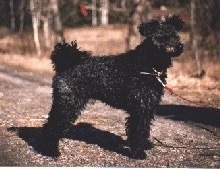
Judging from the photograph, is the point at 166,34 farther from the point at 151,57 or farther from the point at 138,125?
the point at 138,125

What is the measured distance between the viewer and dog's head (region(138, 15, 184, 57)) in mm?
6688

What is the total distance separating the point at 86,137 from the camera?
882 cm

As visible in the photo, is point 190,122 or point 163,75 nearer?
point 163,75

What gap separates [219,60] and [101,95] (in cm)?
1406

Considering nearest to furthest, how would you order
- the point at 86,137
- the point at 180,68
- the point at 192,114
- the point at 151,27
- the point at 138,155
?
1. the point at 151,27
2. the point at 138,155
3. the point at 86,137
4. the point at 192,114
5. the point at 180,68

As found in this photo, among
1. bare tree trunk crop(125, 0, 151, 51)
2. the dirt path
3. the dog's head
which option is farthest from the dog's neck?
bare tree trunk crop(125, 0, 151, 51)

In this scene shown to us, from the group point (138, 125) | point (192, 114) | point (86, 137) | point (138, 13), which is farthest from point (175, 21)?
point (138, 13)

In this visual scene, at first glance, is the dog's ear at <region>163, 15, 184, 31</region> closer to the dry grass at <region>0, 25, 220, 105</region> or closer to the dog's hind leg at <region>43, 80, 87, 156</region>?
the dry grass at <region>0, 25, 220, 105</region>

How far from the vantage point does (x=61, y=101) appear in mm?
7129

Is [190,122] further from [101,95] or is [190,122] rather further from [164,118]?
[101,95]

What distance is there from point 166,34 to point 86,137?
3184 millimetres

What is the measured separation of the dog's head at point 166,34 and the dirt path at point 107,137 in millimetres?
2081

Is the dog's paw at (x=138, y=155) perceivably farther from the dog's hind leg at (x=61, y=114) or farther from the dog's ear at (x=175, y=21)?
the dog's ear at (x=175, y=21)

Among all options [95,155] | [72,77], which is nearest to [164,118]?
[95,155]
